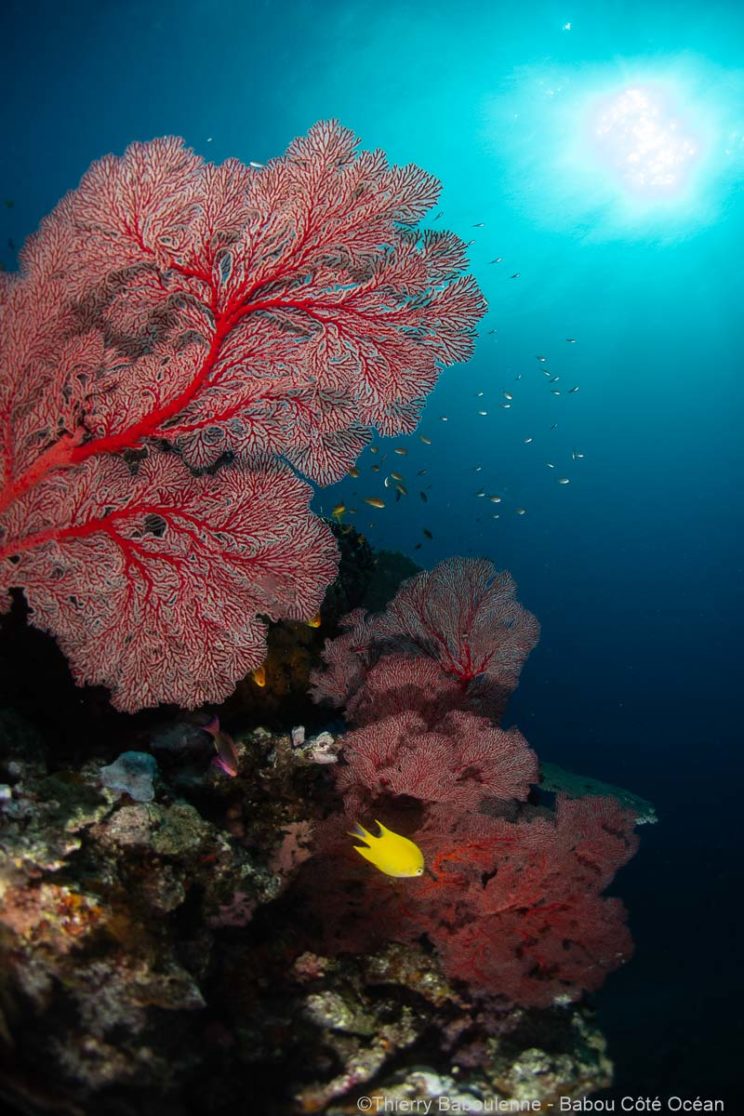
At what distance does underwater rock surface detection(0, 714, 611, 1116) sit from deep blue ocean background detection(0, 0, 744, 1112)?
2527 millimetres

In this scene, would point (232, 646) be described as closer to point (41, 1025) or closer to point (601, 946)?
point (41, 1025)

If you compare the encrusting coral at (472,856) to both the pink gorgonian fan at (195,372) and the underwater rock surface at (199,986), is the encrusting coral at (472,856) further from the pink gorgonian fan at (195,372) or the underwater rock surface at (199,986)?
the pink gorgonian fan at (195,372)

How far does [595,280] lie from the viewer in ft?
161

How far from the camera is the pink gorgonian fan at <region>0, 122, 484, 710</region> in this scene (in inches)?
123

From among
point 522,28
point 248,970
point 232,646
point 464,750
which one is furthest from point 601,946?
point 522,28

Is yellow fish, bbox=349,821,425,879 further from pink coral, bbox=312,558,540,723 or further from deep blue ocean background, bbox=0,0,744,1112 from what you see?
deep blue ocean background, bbox=0,0,744,1112

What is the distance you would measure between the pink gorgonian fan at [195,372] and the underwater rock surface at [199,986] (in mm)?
889

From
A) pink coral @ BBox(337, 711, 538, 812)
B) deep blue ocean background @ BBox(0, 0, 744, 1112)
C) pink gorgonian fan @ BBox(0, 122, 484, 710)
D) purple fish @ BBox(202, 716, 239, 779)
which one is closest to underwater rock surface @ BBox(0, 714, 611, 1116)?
purple fish @ BBox(202, 716, 239, 779)

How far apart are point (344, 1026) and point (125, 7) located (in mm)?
47095

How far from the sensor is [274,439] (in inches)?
148

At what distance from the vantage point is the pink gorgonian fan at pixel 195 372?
3117mm

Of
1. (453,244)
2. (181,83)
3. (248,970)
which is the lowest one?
(248,970)

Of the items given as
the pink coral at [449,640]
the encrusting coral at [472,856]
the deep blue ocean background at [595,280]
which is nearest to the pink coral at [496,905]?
the encrusting coral at [472,856]

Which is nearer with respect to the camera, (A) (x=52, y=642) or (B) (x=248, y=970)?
(B) (x=248, y=970)
